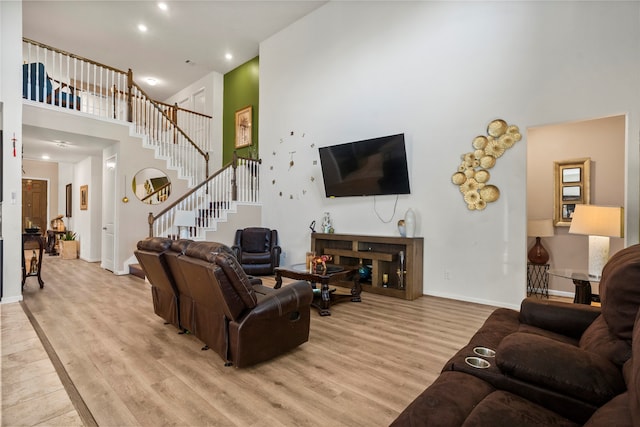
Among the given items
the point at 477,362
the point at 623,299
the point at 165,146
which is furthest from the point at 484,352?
the point at 165,146

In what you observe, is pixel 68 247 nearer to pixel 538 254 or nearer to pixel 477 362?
pixel 477 362

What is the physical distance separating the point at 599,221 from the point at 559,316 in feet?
5.83

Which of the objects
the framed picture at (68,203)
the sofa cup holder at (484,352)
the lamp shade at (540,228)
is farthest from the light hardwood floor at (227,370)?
the framed picture at (68,203)

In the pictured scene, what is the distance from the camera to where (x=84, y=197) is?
8805 mm

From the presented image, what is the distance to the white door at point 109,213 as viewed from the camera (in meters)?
6.84

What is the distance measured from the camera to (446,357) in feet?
8.89

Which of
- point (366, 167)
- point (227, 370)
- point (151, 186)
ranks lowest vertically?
point (227, 370)

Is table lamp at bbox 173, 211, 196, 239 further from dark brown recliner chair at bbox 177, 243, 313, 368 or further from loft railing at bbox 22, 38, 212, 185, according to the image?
dark brown recliner chair at bbox 177, 243, 313, 368

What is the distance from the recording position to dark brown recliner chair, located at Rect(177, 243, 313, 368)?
2350mm

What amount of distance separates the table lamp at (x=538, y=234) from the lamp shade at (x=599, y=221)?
152 cm

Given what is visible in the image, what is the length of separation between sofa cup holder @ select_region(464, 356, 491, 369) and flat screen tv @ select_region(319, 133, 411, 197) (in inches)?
144

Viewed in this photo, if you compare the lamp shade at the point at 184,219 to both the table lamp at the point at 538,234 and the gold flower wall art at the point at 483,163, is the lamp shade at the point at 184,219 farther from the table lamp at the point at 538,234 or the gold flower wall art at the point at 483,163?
the table lamp at the point at 538,234

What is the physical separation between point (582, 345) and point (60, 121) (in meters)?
7.55

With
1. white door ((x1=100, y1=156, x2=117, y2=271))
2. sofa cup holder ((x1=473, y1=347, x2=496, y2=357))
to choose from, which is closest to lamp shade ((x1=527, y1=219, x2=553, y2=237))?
sofa cup holder ((x1=473, y1=347, x2=496, y2=357))
